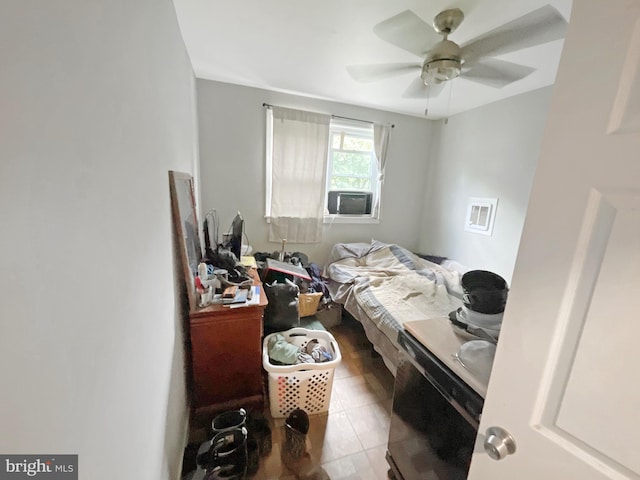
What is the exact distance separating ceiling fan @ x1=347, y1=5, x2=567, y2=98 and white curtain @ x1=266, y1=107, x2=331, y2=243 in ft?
3.81

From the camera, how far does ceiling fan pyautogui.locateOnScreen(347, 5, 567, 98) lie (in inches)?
47.0

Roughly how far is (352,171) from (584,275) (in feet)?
9.93

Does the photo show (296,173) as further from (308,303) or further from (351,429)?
(351,429)

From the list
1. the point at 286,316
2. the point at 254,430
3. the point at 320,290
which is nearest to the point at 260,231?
the point at 320,290

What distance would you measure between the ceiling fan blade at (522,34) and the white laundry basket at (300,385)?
196 centimetres

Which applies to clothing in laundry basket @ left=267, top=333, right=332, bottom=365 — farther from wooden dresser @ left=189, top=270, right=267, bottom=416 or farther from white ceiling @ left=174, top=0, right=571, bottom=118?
white ceiling @ left=174, top=0, right=571, bottom=118

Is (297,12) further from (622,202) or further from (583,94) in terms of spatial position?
(622,202)

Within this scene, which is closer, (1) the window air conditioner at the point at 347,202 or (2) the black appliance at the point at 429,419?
(2) the black appliance at the point at 429,419

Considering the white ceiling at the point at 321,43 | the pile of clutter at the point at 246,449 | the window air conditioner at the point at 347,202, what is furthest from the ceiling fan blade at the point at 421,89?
the pile of clutter at the point at 246,449

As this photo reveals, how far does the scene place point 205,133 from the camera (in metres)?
2.66

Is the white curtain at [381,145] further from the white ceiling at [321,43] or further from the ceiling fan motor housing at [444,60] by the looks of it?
the ceiling fan motor housing at [444,60]

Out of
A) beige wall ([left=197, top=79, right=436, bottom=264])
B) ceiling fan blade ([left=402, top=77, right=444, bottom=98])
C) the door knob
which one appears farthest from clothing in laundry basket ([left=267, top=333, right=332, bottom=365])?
ceiling fan blade ([left=402, top=77, right=444, bottom=98])

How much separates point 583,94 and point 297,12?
153cm

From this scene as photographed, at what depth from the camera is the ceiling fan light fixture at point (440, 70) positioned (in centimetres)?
149
